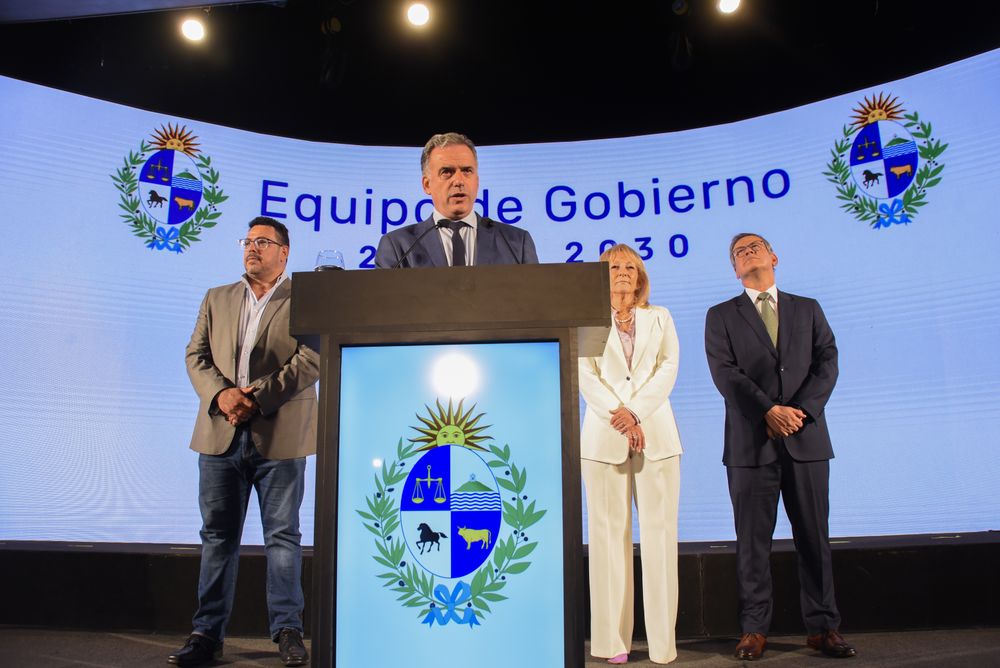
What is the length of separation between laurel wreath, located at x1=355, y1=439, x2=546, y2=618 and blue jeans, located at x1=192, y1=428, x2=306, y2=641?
1.45 metres

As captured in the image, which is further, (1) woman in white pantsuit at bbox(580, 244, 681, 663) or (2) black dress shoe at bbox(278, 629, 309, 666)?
(1) woman in white pantsuit at bbox(580, 244, 681, 663)

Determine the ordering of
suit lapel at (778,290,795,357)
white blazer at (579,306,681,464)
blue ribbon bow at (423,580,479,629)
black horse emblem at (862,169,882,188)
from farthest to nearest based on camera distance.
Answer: black horse emblem at (862,169,882,188)
suit lapel at (778,290,795,357)
white blazer at (579,306,681,464)
blue ribbon bow at (423,580,479,629)

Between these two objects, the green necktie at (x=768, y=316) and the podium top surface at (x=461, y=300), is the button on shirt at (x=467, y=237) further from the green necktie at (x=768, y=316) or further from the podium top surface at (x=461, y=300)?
the green necktie at (x=768, y=316)

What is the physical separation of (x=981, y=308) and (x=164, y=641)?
397 cm

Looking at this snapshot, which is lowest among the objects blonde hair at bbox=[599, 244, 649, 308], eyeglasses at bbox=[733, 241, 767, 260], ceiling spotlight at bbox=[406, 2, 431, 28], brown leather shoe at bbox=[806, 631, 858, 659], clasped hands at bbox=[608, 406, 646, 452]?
brown leather shoe at bbox=[806, 631, 858, 659]

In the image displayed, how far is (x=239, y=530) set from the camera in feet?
8.66

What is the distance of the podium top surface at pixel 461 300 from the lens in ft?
4.43

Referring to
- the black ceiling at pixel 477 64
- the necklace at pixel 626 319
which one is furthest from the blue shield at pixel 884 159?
the necklace at pixel 626 319

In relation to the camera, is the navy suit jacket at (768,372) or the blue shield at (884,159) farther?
the blue shield at (884,159)

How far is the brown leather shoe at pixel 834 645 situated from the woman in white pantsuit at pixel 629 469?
0.53 m

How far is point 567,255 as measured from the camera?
13.2ft

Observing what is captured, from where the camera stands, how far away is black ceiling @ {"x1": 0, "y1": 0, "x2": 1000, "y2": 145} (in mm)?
4125

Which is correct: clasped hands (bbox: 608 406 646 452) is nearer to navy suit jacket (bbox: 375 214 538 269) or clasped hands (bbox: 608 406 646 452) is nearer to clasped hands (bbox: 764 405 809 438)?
clasped hands (bbox: 764 405 809 438)

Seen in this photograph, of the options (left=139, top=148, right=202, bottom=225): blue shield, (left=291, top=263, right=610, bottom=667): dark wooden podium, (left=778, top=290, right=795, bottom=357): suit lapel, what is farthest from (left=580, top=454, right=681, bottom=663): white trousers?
(left=139, top=148, right=202, bottom=225): blue shield
